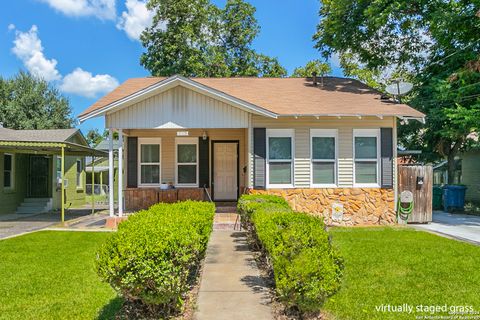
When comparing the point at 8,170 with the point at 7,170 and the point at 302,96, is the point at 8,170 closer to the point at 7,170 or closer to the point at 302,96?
the point at 7,170

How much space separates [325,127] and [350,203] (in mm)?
2482

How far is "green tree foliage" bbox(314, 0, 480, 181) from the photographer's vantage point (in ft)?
44.5

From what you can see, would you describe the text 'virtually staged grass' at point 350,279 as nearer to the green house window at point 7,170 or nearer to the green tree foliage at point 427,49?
the green tree foliage at point 427,49

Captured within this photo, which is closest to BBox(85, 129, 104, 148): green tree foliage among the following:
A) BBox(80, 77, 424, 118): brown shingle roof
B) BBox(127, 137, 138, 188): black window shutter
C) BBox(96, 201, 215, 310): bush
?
BBox(80, 77, 424, 118): brown shingle roof

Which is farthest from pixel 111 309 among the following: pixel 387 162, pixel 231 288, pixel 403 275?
pixel 387 162

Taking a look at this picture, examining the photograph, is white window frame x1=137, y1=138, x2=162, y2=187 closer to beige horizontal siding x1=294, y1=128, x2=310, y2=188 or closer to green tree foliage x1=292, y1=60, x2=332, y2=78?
beige horizontal siding x1=294, y1=128, x2=310, y2=188

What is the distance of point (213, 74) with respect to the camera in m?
→ 26.6

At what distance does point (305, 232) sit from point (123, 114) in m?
8.47

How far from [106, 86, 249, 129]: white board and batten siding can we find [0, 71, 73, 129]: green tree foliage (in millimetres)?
21572

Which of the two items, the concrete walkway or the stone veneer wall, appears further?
the stone veneer wall

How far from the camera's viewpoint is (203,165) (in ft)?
45.9

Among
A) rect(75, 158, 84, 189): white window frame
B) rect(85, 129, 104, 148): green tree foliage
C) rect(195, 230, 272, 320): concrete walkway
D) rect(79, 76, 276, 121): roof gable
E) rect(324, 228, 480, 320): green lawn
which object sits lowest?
rect(324, 228, 480, 320): green lawn

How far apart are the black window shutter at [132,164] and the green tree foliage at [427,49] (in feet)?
33.2

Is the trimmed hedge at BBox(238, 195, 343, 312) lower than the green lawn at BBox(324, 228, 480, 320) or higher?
higher
